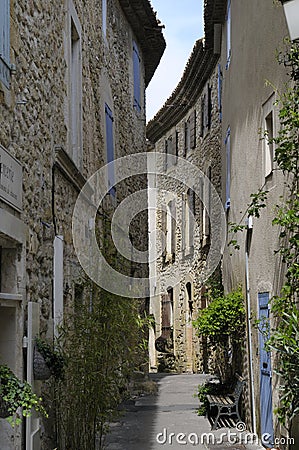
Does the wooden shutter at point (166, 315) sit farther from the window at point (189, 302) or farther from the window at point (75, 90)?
the window at point (75, 90)

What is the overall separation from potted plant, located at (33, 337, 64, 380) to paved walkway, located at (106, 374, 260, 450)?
267 centimetres

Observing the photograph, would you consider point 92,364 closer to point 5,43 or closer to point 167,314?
point 5,43

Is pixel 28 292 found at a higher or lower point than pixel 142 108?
lower

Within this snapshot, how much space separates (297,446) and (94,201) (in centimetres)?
461

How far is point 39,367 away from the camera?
6.22 metres

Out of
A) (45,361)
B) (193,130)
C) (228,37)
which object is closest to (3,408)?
(45,361)

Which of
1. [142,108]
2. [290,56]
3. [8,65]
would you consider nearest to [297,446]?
[290,56]

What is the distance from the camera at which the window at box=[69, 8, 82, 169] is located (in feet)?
30.5

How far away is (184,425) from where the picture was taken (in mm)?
10805

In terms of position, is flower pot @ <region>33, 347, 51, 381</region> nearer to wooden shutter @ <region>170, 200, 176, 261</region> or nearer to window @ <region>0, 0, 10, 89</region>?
window @ <region>0, 0, 10, 89</region>

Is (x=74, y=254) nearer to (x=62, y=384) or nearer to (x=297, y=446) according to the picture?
(x=62, y=384)

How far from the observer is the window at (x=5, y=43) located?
216 inches

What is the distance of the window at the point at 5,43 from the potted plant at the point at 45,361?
2.09 m

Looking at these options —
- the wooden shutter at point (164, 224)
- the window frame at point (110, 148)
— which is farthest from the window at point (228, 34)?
the wooden shutter at point (164, 224)
